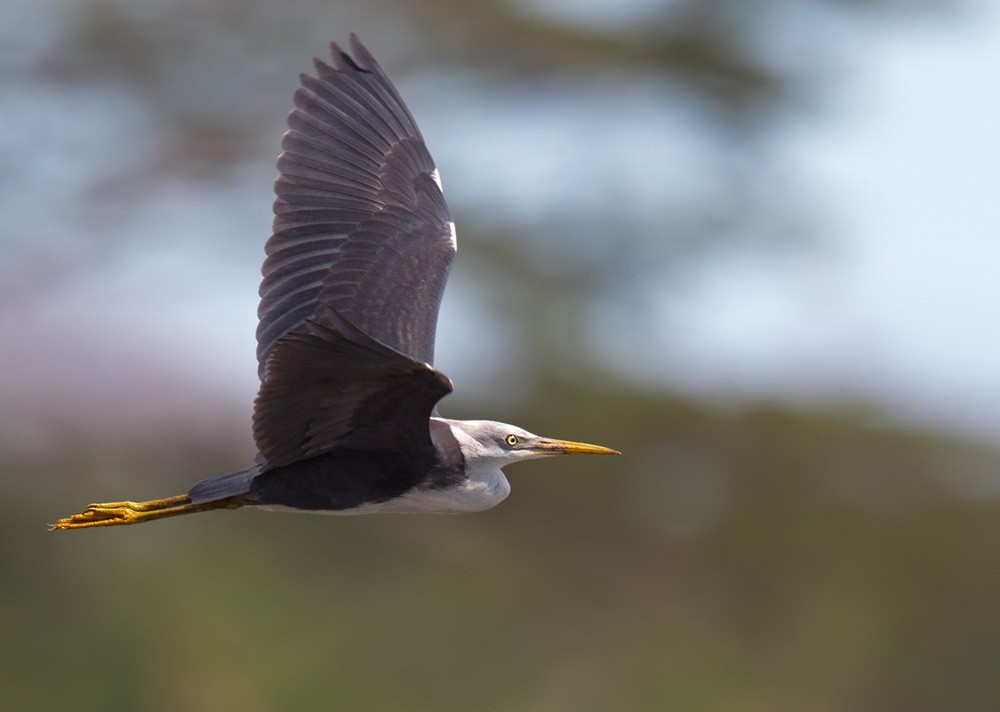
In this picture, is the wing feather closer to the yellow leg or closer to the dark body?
A: the dark body

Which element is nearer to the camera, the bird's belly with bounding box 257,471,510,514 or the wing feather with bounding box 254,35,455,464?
the wing feather with bounding box 254,35,455,464

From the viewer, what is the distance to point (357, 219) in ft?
32.1

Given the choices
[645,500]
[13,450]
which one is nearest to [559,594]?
[645,500]

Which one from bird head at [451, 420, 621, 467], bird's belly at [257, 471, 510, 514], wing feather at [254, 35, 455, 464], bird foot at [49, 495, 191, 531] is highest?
wing feather at [254, 35, 455, 464]

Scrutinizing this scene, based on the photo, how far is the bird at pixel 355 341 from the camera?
7.77m

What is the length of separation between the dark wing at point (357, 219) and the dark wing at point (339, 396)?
0.98m

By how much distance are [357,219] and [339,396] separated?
2127mm

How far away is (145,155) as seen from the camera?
90.1 feet

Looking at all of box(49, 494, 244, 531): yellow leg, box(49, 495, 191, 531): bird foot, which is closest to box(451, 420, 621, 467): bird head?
box(49, 494, 244, 531): yellow leg

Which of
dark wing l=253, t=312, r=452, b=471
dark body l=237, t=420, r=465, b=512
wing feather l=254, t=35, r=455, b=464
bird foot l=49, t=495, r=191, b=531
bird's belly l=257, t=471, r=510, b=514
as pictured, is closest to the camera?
dark wing l=253, t=312, r=452, b=471

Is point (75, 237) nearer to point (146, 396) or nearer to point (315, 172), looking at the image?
point (146, 396)

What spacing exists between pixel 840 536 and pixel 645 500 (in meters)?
3.64

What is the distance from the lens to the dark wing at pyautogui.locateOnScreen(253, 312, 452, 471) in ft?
24.5

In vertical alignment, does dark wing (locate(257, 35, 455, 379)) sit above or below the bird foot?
above
